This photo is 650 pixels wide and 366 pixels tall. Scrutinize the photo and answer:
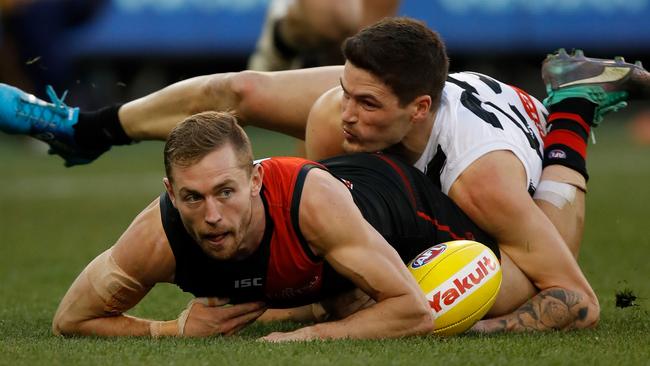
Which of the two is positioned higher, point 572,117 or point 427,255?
point 572,117

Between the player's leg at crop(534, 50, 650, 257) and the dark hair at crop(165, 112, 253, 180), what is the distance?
5.87ft

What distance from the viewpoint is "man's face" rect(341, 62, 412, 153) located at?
5.42 metres

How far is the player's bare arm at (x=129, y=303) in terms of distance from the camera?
4.87 metres

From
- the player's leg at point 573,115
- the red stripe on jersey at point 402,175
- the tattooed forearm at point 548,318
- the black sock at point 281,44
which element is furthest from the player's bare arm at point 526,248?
the black sock at point 281,44

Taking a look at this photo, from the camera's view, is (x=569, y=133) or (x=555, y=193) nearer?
(x=555, y=193)

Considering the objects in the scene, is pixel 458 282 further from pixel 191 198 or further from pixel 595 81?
pixel 595 81

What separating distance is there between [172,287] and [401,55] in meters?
2.16

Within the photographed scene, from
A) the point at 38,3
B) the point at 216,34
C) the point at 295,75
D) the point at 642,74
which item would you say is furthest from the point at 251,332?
the point at 216,34

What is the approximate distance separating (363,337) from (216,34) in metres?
14.1

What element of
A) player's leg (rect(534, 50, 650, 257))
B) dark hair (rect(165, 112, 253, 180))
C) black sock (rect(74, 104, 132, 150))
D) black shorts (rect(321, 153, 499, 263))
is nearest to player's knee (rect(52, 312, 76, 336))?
dark hair (rect(165, 112, 253, 180))

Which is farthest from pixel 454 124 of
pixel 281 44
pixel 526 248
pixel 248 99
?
pixel 281 44

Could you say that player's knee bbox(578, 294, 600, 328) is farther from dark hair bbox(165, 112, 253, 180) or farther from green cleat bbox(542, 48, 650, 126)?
dark hair bbox(165, 112, 253, 180)

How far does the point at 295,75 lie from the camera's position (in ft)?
20.8

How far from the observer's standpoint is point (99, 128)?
21.6 ft
